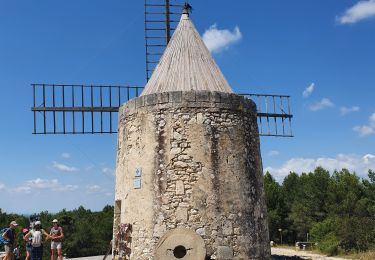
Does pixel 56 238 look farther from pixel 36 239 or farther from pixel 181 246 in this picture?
pixel 181 246

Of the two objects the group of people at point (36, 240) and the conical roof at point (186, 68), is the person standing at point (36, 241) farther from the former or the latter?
the conical roof at point (186, 68)

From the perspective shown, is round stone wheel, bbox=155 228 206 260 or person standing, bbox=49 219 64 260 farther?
person standing, bbox=49 219 64 260

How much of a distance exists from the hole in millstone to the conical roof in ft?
9.44

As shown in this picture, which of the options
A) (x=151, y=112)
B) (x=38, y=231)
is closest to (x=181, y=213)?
(x=151, y=112)

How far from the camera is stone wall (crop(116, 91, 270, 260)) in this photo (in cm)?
738

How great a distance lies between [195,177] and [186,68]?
2.48 m

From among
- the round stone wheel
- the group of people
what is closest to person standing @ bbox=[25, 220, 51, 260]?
the group of people

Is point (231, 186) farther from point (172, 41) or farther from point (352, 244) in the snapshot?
point (352, 244)

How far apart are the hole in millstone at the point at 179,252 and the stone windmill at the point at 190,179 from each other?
0.02 meters

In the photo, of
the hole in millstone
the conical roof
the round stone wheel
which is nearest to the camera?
the round stone wheel

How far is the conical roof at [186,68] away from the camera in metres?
8.60

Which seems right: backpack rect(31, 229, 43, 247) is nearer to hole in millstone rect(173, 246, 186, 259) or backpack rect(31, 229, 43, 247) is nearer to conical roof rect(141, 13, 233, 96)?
hole in millstone rect(173, 246, 186, 259)

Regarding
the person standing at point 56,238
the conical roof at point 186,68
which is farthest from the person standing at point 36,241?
the conical roof at point 186,68

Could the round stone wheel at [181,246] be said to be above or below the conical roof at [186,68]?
below
